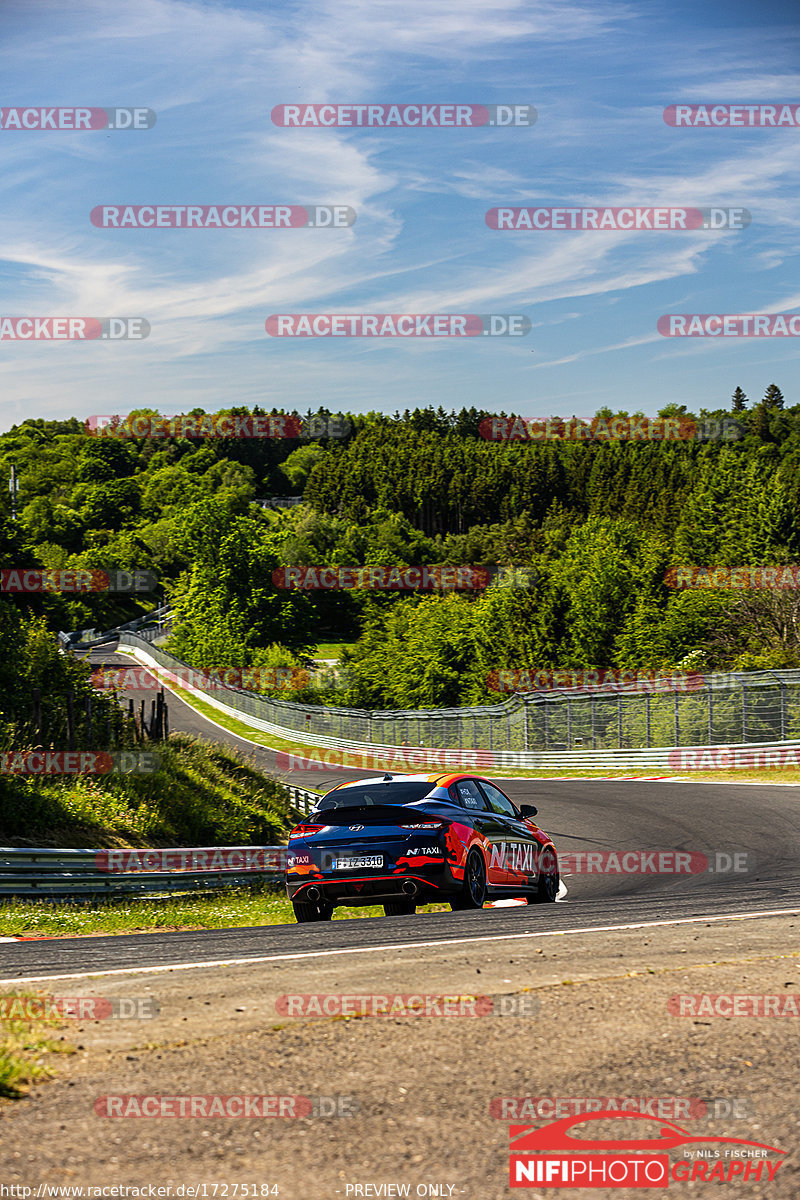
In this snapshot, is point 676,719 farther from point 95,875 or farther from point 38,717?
point 95,875

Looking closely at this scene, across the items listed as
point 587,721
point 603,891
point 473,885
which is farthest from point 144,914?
point 587,721

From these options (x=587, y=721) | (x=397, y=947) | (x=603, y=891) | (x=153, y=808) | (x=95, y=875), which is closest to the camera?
(x=397, y=947)

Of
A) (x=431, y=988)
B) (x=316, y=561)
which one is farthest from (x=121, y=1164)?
(x=316, y=561)

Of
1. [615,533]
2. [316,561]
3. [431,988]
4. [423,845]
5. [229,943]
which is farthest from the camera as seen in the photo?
[316,561]

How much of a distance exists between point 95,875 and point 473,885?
5084mm

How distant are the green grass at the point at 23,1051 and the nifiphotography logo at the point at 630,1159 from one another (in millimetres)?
1926

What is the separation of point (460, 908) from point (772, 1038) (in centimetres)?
582

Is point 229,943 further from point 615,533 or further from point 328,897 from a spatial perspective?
point 615,533

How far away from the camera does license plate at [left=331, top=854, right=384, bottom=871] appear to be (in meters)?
10.5

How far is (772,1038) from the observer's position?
5.25 m

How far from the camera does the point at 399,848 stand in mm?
Answer: 10438

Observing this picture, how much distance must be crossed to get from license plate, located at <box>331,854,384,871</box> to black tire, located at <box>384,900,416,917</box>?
1.28 ft

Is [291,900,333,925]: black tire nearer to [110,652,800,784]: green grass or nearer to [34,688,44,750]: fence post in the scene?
[34,688,44,750]: fence post

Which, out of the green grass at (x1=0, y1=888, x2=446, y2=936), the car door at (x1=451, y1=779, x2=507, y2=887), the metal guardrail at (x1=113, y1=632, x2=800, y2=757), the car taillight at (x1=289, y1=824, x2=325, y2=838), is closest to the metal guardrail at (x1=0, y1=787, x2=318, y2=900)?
the green grass at (x1=0, y1=888, x2=446, y2=936)
